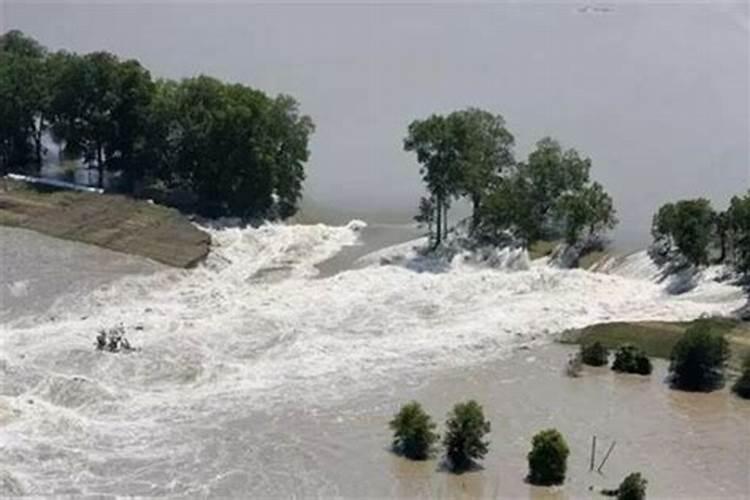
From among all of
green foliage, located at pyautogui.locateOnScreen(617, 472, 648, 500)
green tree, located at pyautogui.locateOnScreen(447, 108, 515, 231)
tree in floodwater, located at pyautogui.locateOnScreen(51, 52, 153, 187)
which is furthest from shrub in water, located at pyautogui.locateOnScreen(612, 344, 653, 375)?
tree in floodwater, located at pyautogui.locateOnScreen(51, 52, 153, 187)

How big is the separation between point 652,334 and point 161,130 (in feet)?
91.7

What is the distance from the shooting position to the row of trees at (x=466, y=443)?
38.2 meters

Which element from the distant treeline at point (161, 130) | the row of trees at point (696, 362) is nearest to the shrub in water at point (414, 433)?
the row of trees at point (696, 362)

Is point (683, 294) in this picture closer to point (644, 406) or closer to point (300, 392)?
point (644, 406)

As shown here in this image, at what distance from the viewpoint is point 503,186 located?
191ft

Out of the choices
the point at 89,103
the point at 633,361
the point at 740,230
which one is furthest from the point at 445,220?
the point at 89,103

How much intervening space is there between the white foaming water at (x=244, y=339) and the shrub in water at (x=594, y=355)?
2245 mm

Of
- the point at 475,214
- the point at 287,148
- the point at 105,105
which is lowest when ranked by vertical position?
the point at 475,214

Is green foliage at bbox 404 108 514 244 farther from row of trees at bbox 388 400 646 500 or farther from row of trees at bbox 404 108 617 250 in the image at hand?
row of trees at bbox 388 400 646 500

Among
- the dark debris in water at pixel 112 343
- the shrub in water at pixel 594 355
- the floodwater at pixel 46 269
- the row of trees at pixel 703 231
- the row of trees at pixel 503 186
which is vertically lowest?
the shrub in water at pixel 594 355

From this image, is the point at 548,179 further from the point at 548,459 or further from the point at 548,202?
the point at 548,459

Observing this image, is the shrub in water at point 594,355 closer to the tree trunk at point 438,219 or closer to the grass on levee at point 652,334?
the grass on levee at point 652,334

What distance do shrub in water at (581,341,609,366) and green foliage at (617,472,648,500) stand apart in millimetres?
10749

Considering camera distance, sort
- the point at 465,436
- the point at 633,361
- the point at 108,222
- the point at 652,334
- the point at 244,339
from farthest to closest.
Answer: the point at 108,222 → the point at 652,334 → the point at 244,339 → the point at 633,361 → the point at 465,436
